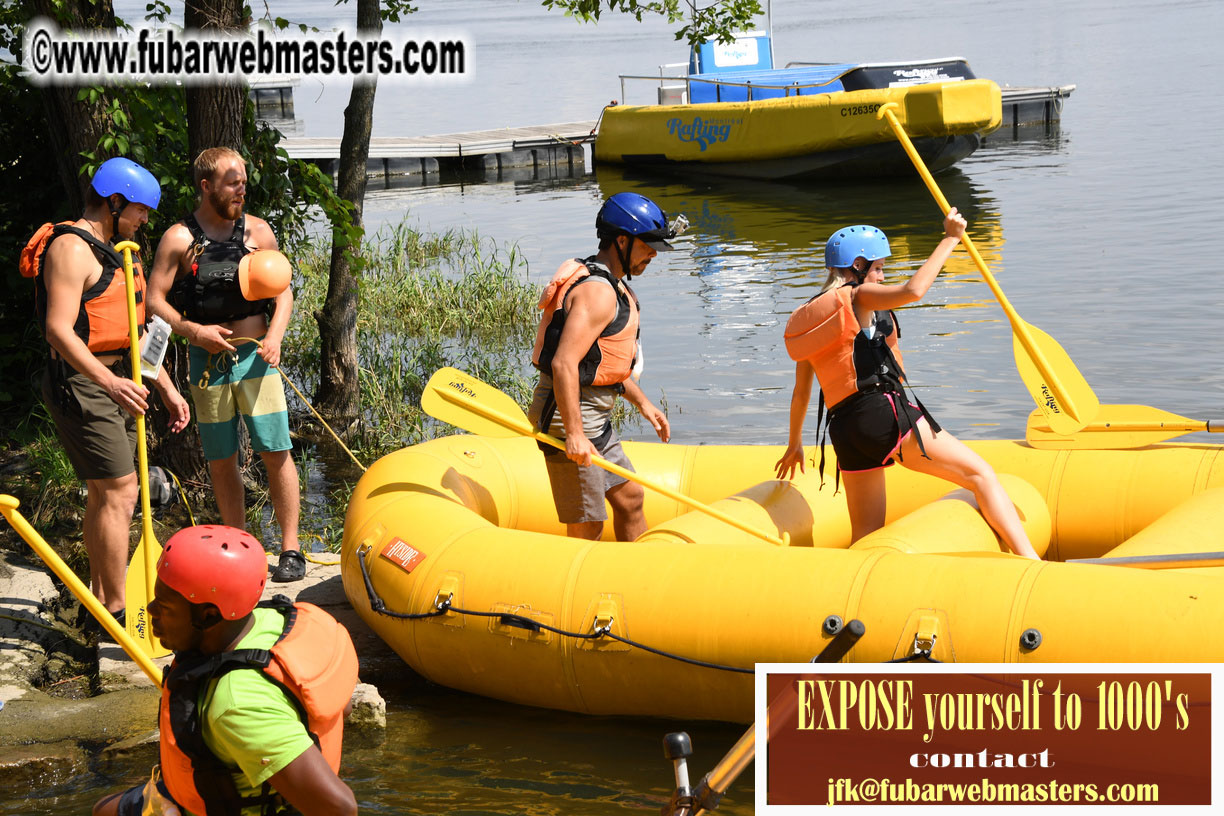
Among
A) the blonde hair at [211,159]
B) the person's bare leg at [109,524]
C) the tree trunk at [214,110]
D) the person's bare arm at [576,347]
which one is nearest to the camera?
the person's bare arm at [576,347]

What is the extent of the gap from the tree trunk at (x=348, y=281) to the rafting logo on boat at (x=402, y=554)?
2.92 m

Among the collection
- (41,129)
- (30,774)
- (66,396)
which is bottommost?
(30,774)

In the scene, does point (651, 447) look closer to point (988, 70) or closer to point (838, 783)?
point (838, 783)

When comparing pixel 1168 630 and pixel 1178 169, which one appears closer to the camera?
pixel 1168 630

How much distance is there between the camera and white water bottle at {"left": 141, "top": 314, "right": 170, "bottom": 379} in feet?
15.1

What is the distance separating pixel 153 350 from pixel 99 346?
178mm

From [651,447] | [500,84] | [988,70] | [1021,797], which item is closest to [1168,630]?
[1021,797]

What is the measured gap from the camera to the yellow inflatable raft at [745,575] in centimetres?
371

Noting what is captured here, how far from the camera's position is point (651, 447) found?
5.64 meters

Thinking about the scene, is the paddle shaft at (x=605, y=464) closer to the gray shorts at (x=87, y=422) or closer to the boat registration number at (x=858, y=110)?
the gray shorts at (x=87, y=422)

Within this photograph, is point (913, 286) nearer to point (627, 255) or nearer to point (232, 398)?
point (627, 255)

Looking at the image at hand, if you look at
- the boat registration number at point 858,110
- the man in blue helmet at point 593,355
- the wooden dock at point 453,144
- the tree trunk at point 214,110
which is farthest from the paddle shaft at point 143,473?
the wooden dock at point 453,144

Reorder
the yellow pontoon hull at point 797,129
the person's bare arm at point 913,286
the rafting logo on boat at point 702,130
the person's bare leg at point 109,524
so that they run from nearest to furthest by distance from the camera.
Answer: the person's bare arm at point 913,286 < the person's bare leg at point 109,524 < the yellow pontoon hull at point 797,129 < the rafting logo on boat at point 702,130

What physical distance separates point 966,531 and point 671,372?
551 cm
